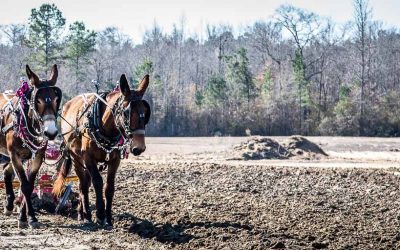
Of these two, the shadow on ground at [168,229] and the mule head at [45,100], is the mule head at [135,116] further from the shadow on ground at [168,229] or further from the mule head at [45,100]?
the shadow on ground at [168,229]

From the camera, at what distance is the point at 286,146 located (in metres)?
30.0

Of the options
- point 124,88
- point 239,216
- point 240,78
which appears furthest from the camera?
point 240,78

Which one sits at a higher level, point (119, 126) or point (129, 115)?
point (129, 115)

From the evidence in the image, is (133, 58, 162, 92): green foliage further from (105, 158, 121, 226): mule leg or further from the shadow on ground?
the shadow on ground

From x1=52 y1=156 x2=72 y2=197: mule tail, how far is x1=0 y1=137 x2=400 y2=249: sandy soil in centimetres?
51

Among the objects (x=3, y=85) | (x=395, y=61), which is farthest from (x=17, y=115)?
(x=395, y=61)

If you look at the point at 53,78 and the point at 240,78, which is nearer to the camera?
the point at 53,78

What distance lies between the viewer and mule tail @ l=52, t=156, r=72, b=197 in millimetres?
11258

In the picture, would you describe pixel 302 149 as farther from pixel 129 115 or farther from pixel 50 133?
pixel 50 133

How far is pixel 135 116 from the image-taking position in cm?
905

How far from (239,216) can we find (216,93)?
1860 inches

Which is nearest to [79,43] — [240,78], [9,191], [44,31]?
[44,31]

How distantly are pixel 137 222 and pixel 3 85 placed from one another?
1953 inches

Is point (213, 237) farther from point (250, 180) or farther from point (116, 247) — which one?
point (250, 180)
